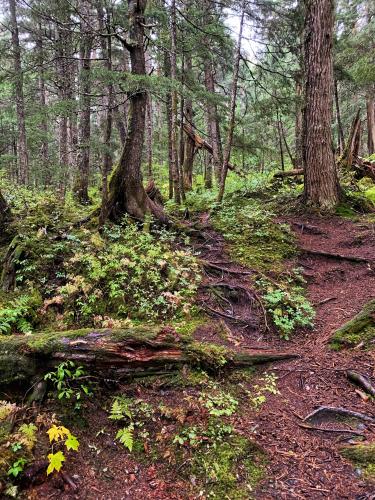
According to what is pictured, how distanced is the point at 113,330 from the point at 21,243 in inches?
154

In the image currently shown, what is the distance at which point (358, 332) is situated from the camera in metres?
5.31

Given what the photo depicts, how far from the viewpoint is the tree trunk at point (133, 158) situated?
8898 mm

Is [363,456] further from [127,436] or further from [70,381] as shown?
[70,381]

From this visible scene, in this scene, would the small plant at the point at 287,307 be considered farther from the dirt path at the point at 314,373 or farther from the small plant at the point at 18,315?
the small plant at the point at 18,315

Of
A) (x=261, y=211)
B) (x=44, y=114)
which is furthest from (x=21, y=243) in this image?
(x=261, y=211)

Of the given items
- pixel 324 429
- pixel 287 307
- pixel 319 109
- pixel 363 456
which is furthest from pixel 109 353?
pixel 319 109

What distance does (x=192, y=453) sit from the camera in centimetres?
339

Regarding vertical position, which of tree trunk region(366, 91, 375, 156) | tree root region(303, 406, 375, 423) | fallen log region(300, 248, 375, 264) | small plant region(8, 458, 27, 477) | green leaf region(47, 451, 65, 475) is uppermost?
tree trunk region(366, 91, 375, 156)

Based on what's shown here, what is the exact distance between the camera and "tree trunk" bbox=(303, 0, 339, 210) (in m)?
10.2

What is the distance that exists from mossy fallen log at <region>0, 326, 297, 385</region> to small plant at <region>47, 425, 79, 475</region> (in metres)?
0.76

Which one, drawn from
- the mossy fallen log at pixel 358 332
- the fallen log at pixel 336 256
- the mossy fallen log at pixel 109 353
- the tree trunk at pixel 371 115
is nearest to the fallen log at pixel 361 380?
the mossy fallen log at pixel 358 332

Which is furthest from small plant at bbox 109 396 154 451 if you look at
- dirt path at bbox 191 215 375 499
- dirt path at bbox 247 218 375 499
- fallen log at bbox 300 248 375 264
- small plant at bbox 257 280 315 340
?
fallen log at bbox 300 248 375 264

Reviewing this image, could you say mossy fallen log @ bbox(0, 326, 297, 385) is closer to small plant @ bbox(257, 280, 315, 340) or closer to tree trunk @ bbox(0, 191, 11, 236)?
small plant @ bbox(257, 280, 315, 340)

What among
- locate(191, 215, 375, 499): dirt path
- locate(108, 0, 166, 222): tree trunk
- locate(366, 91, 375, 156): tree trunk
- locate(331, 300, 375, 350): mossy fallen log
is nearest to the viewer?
locate(191, 215, 375, 499): dirt path
